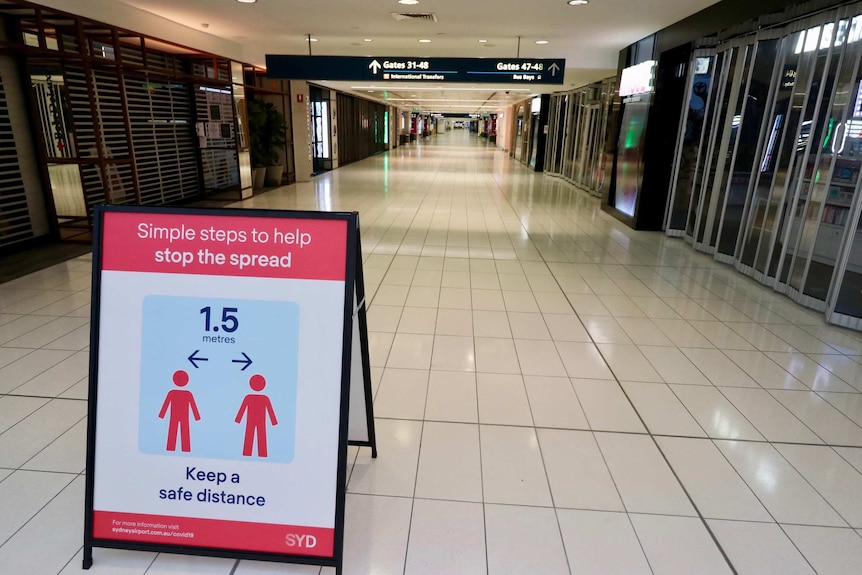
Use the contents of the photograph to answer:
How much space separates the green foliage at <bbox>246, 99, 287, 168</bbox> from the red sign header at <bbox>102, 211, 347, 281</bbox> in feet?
33.8

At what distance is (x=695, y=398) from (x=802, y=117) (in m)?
3.44

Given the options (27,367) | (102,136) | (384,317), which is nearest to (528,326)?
(384,317)

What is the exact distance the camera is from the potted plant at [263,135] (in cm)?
1105

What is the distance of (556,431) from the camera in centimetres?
270

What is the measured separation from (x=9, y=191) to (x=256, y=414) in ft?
19.3

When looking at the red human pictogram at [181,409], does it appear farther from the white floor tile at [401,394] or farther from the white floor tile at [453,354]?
the white floor tile at [453,354]

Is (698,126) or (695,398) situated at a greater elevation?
(698,126)

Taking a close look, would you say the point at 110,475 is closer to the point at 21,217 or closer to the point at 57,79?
the point at 21,217

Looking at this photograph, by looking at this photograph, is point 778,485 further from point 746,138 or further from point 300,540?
point 746,138

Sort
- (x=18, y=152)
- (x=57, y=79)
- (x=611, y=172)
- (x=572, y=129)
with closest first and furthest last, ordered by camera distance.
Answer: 1. (x=18, y=152)
2. (x=57, y=79)
3. (x=611, y=172)
4. (x=572, y=129)

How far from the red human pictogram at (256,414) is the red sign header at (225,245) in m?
0.36

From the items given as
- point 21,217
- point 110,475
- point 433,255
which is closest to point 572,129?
point 433,255

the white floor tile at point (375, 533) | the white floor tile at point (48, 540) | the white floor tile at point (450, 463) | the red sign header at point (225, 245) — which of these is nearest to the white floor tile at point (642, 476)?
the white floor tile at point (450, 463)

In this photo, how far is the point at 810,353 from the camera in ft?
12.4
